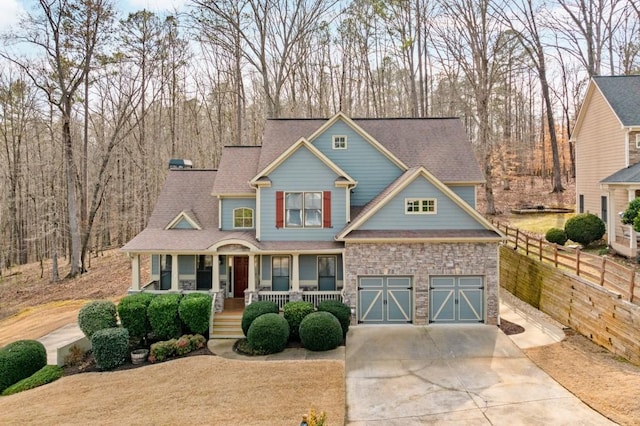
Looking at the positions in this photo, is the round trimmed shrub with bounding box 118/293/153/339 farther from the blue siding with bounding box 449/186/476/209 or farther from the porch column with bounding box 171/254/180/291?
the blue siding with bounding box 449/186/476/209

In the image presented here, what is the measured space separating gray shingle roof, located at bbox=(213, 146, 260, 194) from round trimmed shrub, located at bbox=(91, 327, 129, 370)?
6869 mm

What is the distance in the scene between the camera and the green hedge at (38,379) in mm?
11594

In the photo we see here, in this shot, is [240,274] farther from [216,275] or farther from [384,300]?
[384,300]

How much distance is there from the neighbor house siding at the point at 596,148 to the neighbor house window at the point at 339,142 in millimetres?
13086

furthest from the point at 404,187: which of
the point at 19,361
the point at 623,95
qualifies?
the point at 623,95

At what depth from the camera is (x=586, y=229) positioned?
19391mm

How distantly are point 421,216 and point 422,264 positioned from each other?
5.83 feet

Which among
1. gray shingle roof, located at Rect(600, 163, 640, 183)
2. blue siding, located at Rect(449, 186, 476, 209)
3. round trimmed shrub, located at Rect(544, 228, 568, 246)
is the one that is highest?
gray shingle roof, located at Rect(600, 163, 640, 183)

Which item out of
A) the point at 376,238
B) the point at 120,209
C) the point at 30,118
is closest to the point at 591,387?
the point at 376,238

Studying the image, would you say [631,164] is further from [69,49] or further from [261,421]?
[69,49]

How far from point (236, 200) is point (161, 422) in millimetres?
9841

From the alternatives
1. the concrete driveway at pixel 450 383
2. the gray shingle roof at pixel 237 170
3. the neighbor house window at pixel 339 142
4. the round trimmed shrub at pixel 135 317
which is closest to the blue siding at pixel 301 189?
the gray shingle roof at pixel 237 170

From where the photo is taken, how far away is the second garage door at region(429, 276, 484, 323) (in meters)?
15.0

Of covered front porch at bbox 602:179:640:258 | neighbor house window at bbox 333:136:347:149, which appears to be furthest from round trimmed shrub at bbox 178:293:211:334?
covered front porch at bbox 602:179:640:258
